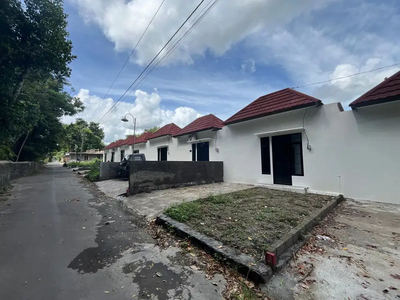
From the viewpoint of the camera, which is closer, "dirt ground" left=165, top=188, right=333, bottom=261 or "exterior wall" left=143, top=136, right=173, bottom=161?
"dirt ground" left=165, top=188, right=333, bottom=261

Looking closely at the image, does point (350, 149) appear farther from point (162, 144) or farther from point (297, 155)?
point (162, 144)

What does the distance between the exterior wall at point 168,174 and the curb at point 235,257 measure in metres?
4.09

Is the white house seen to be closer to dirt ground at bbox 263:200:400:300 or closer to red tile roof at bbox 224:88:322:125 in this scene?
red tile roof at bbox 224:88:322:125

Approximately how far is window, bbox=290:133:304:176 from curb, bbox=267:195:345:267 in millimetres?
2829

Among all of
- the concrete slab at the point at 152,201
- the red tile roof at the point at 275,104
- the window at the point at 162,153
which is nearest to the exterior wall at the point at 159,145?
the window at the point at 162,153

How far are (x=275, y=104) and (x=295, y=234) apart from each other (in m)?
6.11

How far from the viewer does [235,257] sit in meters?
2.43

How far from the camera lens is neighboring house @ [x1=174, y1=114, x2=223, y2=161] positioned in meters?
11.0

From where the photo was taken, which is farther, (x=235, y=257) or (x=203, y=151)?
(x=203, y=151)

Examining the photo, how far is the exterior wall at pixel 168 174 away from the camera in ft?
23.0

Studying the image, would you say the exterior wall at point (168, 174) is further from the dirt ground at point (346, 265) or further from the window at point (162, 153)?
the window at point (162, 153)

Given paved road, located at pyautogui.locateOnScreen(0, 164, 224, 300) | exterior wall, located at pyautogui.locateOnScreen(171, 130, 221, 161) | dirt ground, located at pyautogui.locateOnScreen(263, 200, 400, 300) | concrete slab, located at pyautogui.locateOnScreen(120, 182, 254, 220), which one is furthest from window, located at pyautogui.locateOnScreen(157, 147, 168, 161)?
dirt ground, located at pyautogui.locateOnScreen(263, 200, 400, 300)

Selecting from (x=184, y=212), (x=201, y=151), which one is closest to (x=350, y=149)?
(x=184, y=212)

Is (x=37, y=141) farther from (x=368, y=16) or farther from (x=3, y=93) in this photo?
(x=368, y=16)
